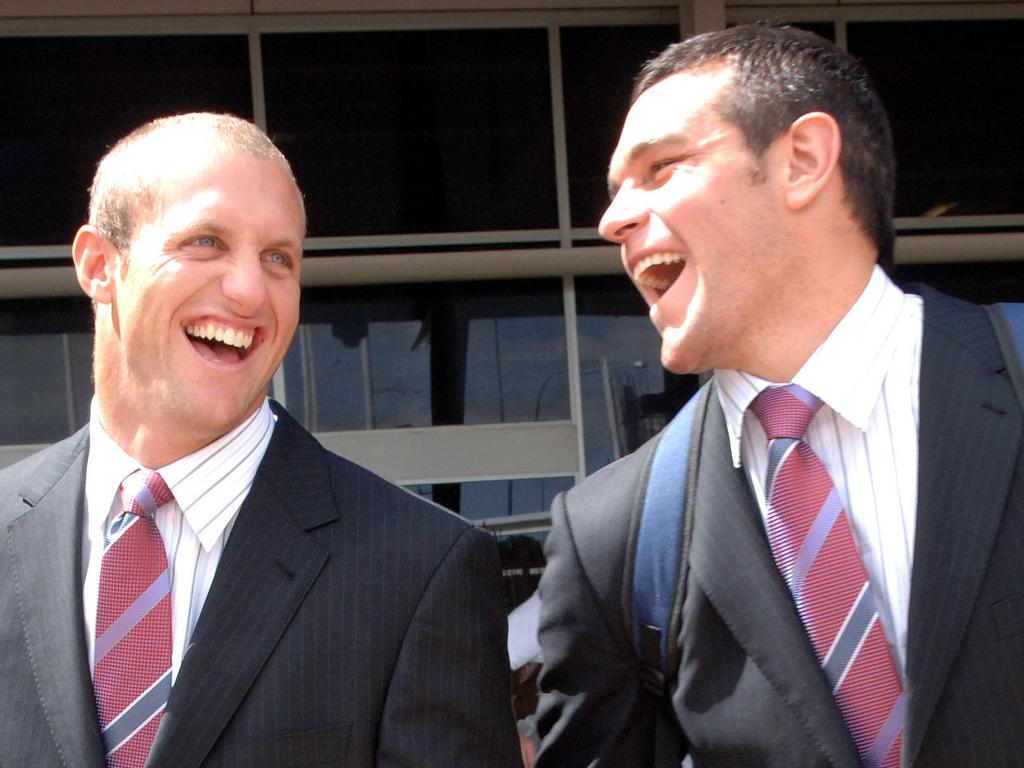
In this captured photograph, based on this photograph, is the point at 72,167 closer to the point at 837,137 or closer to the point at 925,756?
the point at 837,137

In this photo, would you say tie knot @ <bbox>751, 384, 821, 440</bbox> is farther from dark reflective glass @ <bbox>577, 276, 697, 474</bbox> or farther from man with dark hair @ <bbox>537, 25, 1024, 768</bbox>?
dark reflective glass @ <bbox>577, 276, 697, 474</bbox>

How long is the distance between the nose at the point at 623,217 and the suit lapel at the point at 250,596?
2.46ft

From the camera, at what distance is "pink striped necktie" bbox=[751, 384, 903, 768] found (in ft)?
7.37

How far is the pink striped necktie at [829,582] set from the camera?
2.25m

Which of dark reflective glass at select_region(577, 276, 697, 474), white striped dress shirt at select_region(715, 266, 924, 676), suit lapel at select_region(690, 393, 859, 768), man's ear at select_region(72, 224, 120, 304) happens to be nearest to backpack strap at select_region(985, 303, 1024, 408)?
white striped dress shirt at select_region(715, 266, 924, 676)

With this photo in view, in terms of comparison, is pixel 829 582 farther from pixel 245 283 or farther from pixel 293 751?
pixel 245 283

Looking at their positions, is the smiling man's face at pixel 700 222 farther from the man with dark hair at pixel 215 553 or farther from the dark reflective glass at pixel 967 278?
the dark reflective glass at pixel 967 278

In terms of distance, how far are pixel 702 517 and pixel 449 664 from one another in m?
0.55

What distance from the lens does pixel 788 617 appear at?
2.31 m

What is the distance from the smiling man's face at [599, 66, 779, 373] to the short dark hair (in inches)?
1.6

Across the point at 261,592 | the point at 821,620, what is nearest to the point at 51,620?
the point at 261,592

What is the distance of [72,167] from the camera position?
702 centimetres

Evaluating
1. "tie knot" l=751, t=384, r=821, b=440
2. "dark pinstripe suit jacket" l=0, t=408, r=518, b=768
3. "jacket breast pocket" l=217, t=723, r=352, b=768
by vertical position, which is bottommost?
"jacket breast pocket" l=217, t=723, r=352, b=768

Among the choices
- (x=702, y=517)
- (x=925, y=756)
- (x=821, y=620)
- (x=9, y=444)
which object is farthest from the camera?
(x=9, y=444)
